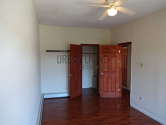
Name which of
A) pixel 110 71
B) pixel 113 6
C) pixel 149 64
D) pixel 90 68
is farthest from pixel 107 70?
pixel 113 6

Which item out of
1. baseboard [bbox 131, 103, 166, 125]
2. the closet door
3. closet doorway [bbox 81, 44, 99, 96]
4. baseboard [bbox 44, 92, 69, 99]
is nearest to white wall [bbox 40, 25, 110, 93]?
baseboard [bbox 44, 92, 69, 99]

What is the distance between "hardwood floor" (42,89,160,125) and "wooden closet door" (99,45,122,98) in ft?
1.24

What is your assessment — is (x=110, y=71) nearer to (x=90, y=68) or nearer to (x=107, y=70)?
(x=107, y=70)

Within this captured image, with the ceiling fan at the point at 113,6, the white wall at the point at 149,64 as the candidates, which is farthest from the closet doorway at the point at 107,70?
the ceiling fan at the point at 113,6

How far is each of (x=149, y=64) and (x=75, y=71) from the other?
8.81ft

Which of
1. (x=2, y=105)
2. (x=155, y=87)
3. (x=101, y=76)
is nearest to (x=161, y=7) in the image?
(x=155, y=87)

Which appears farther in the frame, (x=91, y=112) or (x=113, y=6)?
(x=91, y=112)

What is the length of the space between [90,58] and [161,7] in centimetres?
406

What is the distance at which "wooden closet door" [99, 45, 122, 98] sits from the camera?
568cm

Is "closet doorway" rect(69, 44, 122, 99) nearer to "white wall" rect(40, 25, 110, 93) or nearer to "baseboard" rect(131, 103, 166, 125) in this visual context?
"white wall" rect(40, 25, 110, 93)

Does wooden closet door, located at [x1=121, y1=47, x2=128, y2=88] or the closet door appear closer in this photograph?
the closet door

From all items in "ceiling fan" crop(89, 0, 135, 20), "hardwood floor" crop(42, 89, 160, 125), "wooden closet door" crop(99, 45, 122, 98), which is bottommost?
"hardwood floor" crop(42, 89, 160, 125)

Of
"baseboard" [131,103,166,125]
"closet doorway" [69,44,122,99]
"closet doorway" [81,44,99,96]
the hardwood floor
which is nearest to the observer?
"baseboard" [131,103,166,125]

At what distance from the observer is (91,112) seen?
13.9ft
